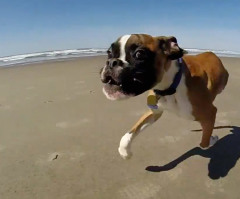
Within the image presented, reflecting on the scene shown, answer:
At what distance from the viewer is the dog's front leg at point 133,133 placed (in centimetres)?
412

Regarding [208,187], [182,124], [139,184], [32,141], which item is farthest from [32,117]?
[208,187]

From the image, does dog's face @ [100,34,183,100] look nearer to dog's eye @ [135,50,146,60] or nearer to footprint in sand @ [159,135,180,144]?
dog's eye @ [135,50,146,60]

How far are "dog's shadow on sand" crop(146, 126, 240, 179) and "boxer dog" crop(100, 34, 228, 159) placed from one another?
196mm

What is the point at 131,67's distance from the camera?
320cm

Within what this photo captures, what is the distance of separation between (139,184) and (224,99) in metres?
3.92

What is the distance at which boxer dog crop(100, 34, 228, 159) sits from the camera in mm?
3246

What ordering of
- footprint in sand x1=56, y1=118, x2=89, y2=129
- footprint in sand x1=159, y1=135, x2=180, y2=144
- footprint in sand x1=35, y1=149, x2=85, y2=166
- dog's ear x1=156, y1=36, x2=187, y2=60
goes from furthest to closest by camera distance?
footprint in sand x1=56, y1=118, x2=89, y2=129
footprint in sand x1=159, y1=135, x2=180, y2=144
footprint in sand x1=35, y1=149, x2=85, y2=166
dog's ear x1=156, y1=36, x2=187, y2=60

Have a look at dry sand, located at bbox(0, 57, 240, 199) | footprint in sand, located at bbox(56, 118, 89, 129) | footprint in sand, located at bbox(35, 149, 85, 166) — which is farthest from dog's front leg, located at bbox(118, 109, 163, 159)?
footprint in sand, located at bbox(56, 118, 89, 129)

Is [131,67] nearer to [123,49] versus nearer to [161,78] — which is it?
[123,49]

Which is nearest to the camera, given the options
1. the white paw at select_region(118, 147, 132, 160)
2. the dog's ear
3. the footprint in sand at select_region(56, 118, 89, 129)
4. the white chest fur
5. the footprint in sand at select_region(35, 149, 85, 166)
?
the dog's ear

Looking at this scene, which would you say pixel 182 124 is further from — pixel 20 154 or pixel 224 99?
pixel 20 154

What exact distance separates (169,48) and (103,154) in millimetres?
1745

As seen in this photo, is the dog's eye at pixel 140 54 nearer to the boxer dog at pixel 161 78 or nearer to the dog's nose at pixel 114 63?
the boxer dog at pixel 161 78

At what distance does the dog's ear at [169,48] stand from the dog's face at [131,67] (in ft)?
0.27
